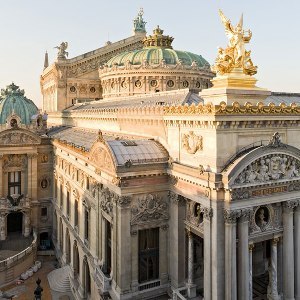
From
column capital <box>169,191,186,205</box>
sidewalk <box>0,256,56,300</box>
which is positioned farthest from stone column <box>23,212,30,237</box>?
column capital <box>169,191,186,205</box>

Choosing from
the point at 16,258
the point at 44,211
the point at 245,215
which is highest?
the point at 245,215

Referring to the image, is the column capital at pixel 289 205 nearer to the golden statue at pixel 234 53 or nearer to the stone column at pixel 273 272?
the stone column at pixel 273 272

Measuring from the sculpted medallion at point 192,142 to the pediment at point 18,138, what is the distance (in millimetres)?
38758

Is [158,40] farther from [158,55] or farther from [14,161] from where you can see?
[14,161]

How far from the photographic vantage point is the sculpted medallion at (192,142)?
1070 inches

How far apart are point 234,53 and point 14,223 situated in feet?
159

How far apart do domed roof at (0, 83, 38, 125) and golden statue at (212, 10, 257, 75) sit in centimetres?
4445

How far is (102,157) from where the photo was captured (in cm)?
3288

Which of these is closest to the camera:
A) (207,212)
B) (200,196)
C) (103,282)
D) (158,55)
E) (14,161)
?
(207,212)

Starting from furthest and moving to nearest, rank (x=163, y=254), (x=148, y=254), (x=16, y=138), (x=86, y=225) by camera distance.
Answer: (x=16, y=138) → (x=86, y=225) → (x=163, y=254) → (x=148, y=254)

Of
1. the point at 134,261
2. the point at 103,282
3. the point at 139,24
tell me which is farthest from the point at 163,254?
the point at 139,24

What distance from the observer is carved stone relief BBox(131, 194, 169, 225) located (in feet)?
100

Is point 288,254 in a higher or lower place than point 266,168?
lower

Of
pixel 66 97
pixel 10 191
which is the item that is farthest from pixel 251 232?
pixel 66 97
